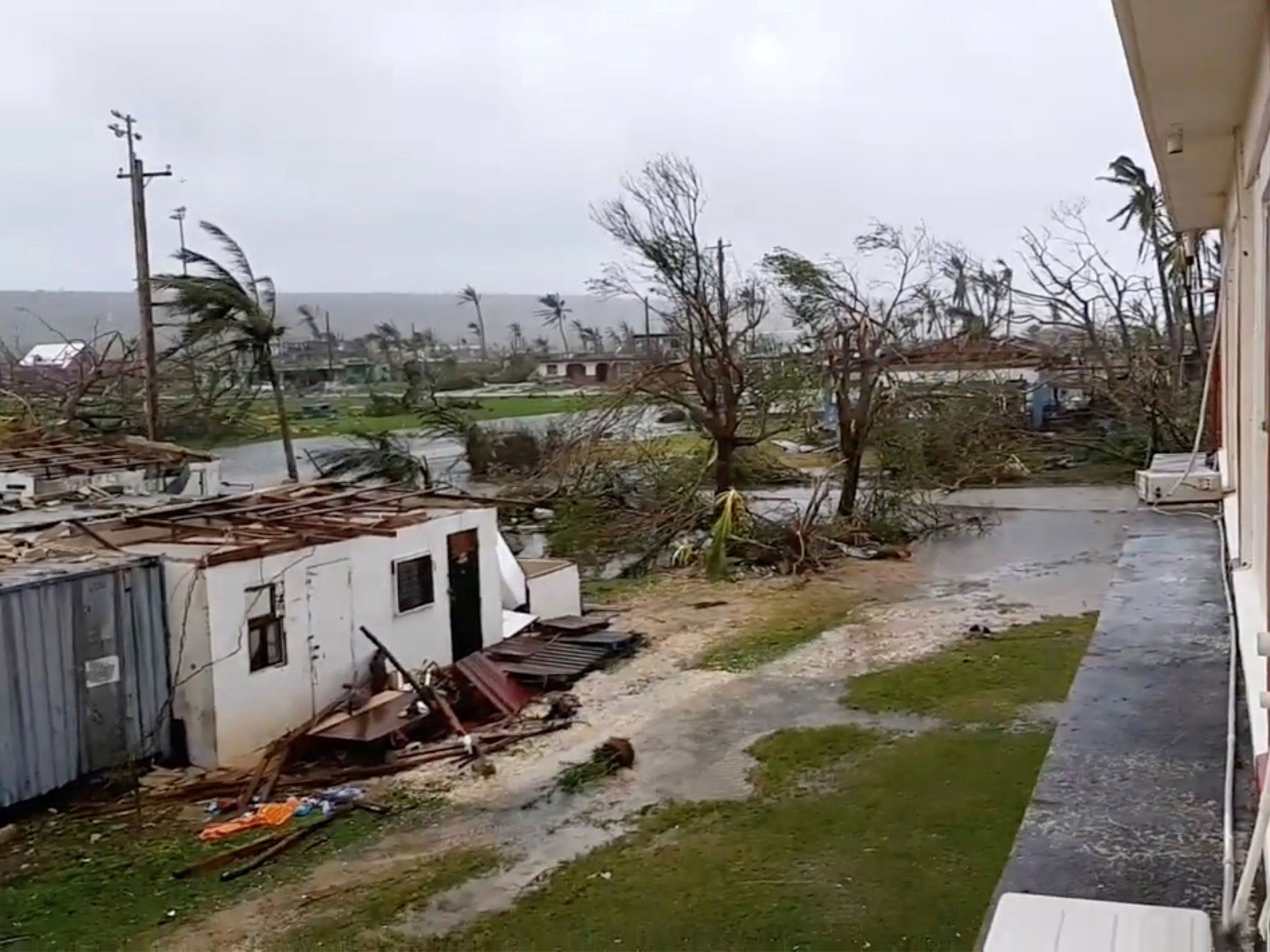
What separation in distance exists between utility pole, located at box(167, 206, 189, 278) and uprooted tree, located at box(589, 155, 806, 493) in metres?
7.12

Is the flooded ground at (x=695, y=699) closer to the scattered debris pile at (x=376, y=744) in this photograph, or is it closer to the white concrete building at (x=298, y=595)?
the scattered debris pile at (x=376, y=744)

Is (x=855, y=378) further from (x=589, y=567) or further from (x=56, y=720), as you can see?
(x=56, y=720)

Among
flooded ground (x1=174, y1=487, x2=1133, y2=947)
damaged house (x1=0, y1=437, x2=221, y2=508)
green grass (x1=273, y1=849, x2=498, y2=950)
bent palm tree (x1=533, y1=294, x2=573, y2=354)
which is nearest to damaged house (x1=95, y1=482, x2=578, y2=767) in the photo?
flooded ground (x1=174, y1=487, x2=1133, y2=947)

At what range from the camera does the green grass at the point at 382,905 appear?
6.26 m

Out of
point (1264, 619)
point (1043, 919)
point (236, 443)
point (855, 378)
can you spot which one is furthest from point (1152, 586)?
point (236, 443)

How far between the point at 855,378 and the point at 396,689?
11311mm

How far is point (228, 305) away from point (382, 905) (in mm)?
15072

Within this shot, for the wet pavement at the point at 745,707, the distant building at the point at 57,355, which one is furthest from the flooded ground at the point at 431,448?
the wet pavement at the point at 745,707

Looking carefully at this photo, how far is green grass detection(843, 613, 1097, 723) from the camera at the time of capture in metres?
10.0

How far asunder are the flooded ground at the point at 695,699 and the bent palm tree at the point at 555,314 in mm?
41268

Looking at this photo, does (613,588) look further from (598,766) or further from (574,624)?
(598,766)

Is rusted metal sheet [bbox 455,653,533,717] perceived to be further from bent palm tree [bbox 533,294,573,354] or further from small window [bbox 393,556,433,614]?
bent palm tree [bbox 533,294,573,354]

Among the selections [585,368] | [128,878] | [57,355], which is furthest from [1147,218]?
[57,355]

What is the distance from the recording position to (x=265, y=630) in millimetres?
9625
